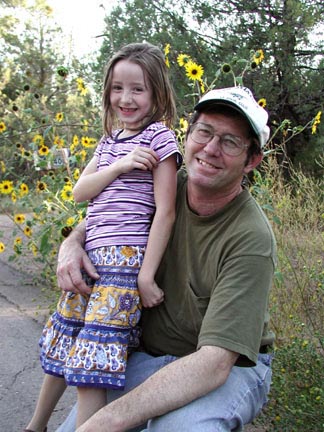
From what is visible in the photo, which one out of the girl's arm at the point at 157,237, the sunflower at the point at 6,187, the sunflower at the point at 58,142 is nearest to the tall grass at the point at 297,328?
the girl's arm at the point at 157,237

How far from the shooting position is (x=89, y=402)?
2.01m

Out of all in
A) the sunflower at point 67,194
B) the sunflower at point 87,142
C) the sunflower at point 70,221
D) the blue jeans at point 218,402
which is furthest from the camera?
the sunflower at point 87,142

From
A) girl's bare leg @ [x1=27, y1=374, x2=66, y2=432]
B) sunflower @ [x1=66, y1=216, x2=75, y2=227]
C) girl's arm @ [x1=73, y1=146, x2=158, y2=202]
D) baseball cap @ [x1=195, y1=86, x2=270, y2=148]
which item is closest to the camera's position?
baseball cap @ [x1=195, y1=86, x2=270, y2=148]

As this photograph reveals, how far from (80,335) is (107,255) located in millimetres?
299

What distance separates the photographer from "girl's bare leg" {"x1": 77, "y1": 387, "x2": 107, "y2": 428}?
78.2 inches

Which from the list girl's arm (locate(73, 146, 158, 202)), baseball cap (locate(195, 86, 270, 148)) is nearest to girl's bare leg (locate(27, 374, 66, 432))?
girl's arm (locate(73, 146, 158, 202))

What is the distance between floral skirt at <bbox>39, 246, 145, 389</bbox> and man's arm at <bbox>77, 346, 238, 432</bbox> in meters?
0.26

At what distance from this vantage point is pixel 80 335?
206 centimetres

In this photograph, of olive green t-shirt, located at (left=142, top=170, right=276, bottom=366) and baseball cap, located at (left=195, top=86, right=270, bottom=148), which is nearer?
olive green t-shirt, located at (left=142, top=170, right=276, bottom=366)

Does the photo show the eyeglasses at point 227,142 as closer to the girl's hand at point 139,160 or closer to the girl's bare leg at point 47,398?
the girl's hand at point 139,160

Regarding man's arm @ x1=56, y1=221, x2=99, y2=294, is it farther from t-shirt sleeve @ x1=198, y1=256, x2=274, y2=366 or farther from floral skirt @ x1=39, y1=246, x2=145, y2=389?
t-shirt sleeve @ x1=198, y1=256, x2=274, y2=366

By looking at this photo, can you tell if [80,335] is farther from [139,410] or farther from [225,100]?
[225,100]

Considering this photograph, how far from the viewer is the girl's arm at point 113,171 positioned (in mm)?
2127

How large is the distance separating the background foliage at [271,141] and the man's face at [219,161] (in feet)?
2.90
